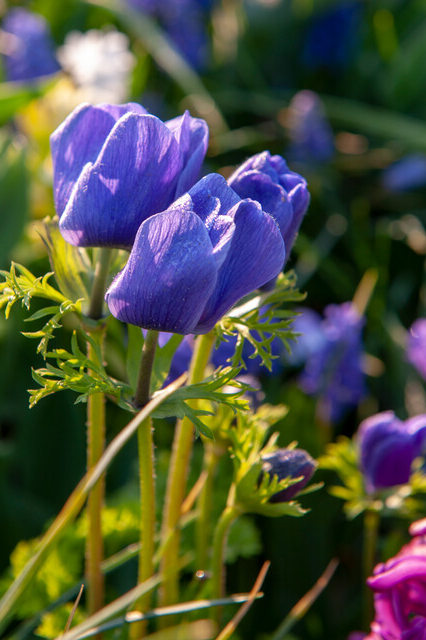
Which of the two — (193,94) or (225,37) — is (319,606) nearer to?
(193,94)

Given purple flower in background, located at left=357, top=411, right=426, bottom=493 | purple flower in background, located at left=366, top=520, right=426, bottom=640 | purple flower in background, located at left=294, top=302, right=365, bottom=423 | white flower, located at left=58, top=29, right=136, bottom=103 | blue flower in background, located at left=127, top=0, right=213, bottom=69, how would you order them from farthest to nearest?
1. blue flower in background, located at left=127, top=0, right=213, bottom=69
2. white flower, located at left=58, top=29, right=136, bottom=103
3. purple flower in background, located at left=294, top=302, right=365, bottom=423
4. purple flower in background, located at left=357, top=411, right=426, bottom=493
5. purple flower in background, located at left=366, top=520, right=426, bottom=640

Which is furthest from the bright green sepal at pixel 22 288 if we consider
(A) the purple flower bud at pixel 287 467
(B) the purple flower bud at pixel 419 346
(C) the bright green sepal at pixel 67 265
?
(B) the purple flower bud at pixel 419 346

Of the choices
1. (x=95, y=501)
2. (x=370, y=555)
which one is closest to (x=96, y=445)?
(x=95, y=501)

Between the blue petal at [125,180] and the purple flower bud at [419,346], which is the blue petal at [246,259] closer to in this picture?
the blue petal at [125,180]

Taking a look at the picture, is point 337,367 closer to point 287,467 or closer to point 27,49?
point 287,467

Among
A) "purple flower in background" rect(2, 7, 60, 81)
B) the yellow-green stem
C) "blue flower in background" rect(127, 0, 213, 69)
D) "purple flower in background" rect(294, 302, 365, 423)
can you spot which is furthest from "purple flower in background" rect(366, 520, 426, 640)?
"blue flower in background" rect(127, 0, 213, 69)

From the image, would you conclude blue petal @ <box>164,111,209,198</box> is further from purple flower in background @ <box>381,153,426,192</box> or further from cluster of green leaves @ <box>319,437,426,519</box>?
purple flower in background @ <box>381,153,426,192</box>
